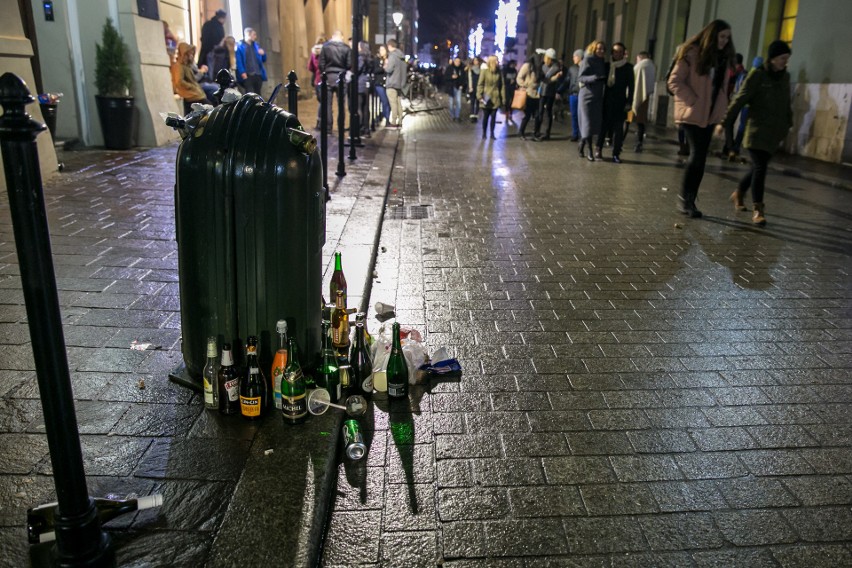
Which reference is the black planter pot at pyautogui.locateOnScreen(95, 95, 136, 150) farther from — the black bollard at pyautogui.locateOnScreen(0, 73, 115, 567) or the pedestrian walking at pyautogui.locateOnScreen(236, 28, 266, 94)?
the black bollard at pyautogui.locateOnScreen(0, 73, 115, 567)

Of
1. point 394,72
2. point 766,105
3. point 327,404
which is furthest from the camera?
point 394,72

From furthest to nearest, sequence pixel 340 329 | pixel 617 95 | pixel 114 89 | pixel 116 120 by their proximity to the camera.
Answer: pixel 617 95
pixel 116 120
pixel 114 89
pixel 340 329

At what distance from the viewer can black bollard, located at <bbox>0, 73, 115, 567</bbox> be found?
1885mm

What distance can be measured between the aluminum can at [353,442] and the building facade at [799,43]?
13.2m

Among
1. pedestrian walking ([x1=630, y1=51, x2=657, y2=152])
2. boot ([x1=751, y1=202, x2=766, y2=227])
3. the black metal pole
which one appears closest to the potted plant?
the black metal pole

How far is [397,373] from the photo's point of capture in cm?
363

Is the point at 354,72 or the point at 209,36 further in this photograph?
the point at 209,36

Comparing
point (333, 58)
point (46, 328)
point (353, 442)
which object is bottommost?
point (353, 442)

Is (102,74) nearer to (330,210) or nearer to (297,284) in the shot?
(330,210)

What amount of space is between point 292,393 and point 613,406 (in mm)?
1604

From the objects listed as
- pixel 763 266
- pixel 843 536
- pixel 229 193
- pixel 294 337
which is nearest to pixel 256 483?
pixel 294 337

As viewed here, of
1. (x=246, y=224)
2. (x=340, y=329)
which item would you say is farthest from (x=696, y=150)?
(x=246, y=224)

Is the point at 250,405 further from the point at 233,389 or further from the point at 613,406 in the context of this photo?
the point at 613,406

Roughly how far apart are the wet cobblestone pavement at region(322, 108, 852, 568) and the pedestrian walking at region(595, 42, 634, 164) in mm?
5910
